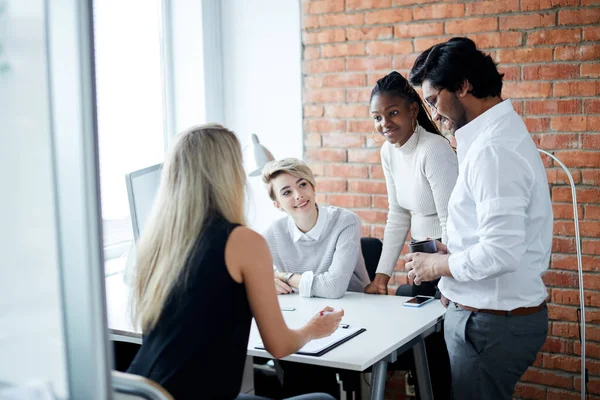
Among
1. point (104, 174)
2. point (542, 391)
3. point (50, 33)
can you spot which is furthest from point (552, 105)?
point (50, 33)

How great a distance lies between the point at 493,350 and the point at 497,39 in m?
1.85

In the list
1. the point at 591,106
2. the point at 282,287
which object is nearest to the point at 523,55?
the point at 591,106

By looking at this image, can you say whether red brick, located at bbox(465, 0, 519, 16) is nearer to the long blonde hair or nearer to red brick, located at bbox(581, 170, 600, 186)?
red brick, located at bbox(581, 170, 600, 186)

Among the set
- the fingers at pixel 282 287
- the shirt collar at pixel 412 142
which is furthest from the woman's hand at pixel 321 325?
the shirt collar at pixel 412 142

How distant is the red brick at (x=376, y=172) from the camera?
371cm

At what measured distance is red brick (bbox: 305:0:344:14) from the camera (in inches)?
147

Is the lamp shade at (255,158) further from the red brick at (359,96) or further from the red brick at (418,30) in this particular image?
the red brick at (418,30)

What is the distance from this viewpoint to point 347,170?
3807mm

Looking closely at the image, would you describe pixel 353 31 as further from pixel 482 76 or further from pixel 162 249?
pixel 162 249

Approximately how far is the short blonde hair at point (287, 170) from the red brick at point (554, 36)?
126cm

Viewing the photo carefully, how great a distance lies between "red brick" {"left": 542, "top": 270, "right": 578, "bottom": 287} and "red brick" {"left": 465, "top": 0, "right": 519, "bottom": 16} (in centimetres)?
126

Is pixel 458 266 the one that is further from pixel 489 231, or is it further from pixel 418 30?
pixel 418 30

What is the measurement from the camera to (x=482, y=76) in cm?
199

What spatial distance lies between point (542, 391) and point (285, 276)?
1.48 metres
